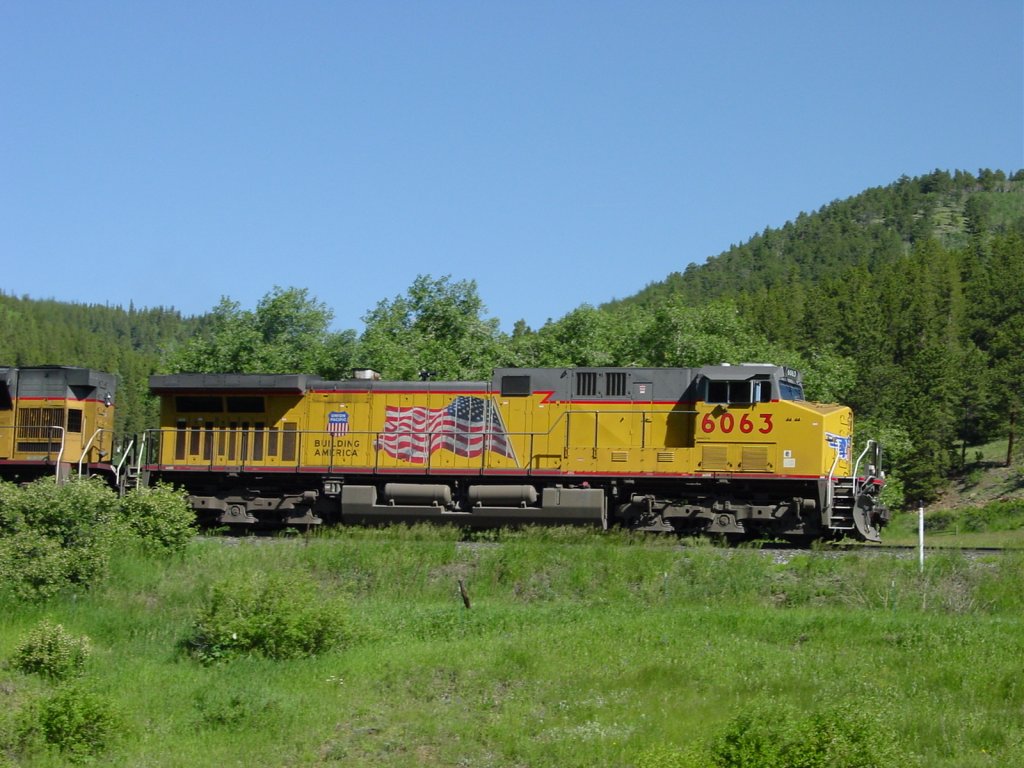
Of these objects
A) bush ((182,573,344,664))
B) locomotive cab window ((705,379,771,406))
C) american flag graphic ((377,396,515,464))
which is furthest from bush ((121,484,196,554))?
locomotive cab window ((705,379,771,406))

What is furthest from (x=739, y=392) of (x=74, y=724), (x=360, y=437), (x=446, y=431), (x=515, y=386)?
(x=74, y=724)

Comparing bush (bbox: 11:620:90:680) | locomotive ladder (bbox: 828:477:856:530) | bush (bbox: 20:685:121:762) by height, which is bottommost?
bush (bbox: 20:685:121:762)

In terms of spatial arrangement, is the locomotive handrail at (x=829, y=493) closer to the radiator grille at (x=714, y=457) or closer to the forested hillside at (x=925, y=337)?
the radiator grille at (x=714, y=457)

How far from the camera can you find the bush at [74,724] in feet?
35.6

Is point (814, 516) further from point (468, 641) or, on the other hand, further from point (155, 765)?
point (155, 765)

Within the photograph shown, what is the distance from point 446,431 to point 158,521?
6355 mm

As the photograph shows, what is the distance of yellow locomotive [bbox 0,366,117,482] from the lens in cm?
2391

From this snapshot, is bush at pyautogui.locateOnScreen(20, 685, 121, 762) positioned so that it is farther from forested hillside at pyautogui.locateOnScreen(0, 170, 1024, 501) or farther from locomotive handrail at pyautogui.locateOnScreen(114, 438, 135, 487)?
forested hillside at pyautogui.locateOnScreen(0, 170, 1024, 501)

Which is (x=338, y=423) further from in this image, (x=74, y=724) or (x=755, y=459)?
(x=74, y=724)

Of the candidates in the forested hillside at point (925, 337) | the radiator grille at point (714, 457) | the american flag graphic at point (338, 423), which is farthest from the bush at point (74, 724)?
the forested hillside at point (925, 337)

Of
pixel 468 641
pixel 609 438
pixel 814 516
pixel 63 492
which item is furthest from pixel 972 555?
pixel 63 492

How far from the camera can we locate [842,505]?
20875mm

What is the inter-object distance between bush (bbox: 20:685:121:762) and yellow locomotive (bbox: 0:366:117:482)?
518 inches

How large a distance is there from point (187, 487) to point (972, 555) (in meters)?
15.5
